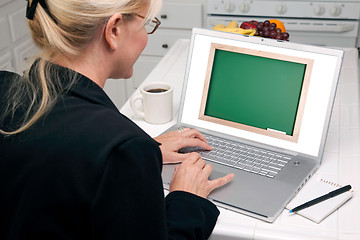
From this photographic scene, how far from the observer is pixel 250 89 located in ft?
4.40

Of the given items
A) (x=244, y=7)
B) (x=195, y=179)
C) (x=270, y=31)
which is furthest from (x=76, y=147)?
(x=244, y=7)

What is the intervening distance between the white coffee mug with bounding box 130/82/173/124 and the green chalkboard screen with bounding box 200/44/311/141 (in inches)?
4.8

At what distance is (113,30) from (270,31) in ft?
2.37

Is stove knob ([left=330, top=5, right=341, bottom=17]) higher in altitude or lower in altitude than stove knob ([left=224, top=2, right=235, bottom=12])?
higher

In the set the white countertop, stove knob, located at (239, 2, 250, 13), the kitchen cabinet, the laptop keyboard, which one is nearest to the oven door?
stove knob, located at (239, 2, 250, 13)

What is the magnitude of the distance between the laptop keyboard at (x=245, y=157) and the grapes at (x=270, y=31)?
0.39 m

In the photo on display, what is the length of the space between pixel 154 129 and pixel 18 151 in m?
0.70

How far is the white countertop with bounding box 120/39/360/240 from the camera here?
0.99 m

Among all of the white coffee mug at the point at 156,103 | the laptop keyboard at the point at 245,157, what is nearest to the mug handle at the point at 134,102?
the white coffee mug at the point at 156,103

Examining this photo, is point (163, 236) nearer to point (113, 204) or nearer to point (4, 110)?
point (113, 204)

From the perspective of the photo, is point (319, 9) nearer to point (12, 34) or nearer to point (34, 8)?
point (12, 34)

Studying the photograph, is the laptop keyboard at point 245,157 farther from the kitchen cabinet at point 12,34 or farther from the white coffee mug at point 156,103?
the kitchen cabinet at point 12,34

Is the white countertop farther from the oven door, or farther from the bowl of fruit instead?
the oven door

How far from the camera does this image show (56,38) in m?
0.88
